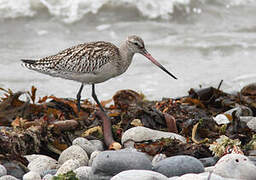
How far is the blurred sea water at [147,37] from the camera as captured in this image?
27.9 feet

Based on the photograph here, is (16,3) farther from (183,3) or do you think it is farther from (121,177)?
(121,177)

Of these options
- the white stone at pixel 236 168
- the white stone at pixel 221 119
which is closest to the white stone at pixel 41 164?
the white stone at pixel 236 168

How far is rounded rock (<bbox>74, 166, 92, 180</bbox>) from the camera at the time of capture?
12.3 feet

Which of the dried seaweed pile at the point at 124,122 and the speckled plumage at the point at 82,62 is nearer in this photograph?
the dried seaweed pile at the point at 124,122

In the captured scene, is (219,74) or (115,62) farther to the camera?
(219,74)

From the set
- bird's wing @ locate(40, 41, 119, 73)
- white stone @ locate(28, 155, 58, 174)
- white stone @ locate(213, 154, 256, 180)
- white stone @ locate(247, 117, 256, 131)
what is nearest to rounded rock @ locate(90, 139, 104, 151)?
white stone @ locate(28, 155, 58, 174)

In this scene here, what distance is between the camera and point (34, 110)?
5.32 m

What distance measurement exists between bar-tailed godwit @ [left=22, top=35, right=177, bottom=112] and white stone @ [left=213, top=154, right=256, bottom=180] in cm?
199

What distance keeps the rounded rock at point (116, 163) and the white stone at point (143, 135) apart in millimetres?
811

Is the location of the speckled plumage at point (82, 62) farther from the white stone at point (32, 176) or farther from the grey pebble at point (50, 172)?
the white stone at point (32, 176)

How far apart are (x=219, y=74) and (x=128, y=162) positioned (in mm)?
5611

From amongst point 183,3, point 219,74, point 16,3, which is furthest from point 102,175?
point 183,3

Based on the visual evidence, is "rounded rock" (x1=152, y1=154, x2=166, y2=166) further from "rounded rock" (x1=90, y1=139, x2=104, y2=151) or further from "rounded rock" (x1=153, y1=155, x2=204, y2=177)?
"rounded rock" (x1=90, y1=139, x2=104, y2=151)

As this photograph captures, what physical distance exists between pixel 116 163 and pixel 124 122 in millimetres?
1400
